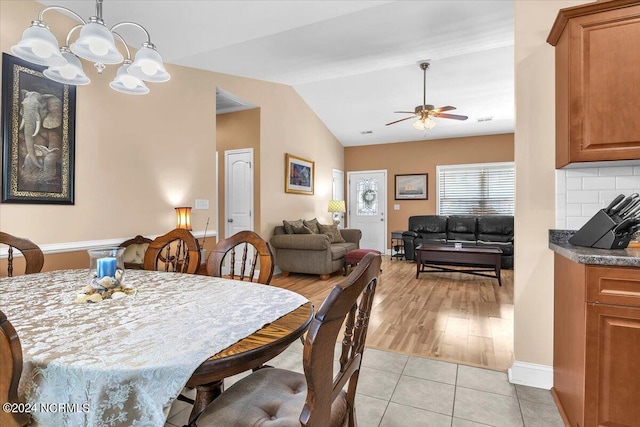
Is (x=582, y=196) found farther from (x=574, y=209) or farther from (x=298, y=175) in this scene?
(x=298, y=175)

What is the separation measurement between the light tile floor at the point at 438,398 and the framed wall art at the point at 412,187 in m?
5.62

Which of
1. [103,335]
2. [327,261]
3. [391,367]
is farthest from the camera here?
[327,261]

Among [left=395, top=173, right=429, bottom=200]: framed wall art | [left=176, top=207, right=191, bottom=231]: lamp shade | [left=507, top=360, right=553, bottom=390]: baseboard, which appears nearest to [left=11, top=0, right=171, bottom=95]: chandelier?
[left=176, top=207, right=191, bottom=231]: lamp shade

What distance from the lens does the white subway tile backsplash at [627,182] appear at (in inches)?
71.2

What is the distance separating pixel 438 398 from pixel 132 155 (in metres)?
3.28

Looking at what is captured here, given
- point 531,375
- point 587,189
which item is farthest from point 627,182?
point 531,375

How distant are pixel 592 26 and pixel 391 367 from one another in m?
2.27

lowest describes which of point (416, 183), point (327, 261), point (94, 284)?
point (327, 261)

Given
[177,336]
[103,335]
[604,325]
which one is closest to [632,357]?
[604,325]

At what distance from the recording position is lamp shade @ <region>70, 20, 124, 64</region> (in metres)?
1.45

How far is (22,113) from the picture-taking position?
2.33 meters

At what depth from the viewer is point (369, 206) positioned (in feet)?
26.2

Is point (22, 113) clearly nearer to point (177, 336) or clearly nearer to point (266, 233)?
point (177, 336)

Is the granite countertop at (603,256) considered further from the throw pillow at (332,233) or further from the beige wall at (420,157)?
the beige wall at (420,157)
